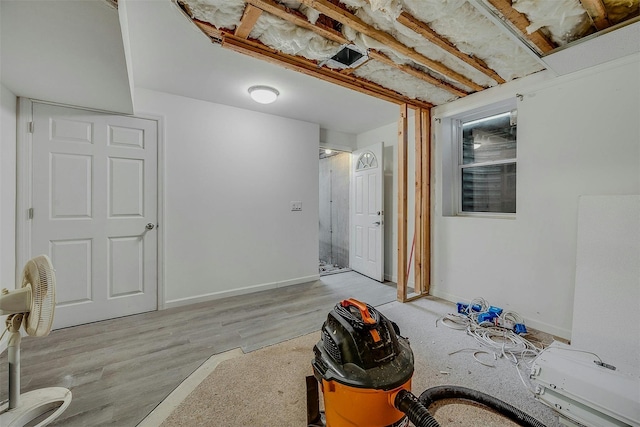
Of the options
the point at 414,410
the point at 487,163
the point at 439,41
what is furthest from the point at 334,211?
the point at 414,410

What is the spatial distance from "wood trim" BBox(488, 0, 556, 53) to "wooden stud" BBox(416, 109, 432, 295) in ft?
4.09

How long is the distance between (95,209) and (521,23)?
378 centimetres

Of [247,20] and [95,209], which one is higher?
[247,20]

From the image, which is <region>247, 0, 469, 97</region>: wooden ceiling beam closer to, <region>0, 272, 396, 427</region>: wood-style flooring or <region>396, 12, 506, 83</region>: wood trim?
<region>396, 12, 506, 83</region>: wood trim

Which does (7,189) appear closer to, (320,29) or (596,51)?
(320,29)

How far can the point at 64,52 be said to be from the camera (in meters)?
1.54

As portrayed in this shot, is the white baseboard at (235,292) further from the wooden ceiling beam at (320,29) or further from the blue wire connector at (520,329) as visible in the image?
the wooden ceiling beam at (320,29)

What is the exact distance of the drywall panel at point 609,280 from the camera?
Result: 5.51ft

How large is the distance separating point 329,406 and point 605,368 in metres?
1.42

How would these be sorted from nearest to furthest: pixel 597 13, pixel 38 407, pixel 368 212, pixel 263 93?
pixel 38 407, pixel 597 13, pixel 263 93, pixel 368 212

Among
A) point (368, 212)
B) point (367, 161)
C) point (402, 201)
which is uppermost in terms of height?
point (367, 161)

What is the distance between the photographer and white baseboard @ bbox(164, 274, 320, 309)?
2807mm

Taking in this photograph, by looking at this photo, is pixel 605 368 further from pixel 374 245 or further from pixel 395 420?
pixel 374 245

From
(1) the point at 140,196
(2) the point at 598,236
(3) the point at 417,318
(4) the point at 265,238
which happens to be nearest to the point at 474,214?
(2) the point at 598,236
